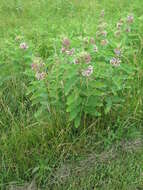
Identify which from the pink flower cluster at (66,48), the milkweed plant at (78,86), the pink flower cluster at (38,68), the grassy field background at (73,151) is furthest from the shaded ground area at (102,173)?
the pink flower cluster at (66,48)

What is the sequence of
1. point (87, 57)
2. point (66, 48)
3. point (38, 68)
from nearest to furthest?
point (87, 57) → point (38, 68) → point (66, 48)

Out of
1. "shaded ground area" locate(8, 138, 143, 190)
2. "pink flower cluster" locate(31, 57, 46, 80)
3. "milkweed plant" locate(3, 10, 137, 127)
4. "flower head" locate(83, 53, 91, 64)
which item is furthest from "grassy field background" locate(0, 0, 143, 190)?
"flower head" locate(83, 53, 91, 64)

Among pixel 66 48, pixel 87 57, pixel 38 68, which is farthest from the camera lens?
pixel 66 48

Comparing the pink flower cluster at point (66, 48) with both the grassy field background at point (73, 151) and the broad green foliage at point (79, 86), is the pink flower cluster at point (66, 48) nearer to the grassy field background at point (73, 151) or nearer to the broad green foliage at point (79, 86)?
the broad green foliage at point (79, 86)

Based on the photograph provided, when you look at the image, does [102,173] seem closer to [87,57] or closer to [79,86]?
[79,86]

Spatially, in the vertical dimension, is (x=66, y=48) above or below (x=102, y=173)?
above

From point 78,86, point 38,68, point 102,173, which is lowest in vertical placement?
point 102,173

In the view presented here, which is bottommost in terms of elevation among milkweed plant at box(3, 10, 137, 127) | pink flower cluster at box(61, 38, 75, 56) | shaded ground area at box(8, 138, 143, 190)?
shaded ground area at box(8, 138, 143, 190)

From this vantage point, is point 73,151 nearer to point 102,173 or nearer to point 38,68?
point 102,173

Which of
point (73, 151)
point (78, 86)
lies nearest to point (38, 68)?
point (78, 86)

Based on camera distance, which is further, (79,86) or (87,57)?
(79,86)

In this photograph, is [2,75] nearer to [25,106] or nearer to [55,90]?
[25,106]

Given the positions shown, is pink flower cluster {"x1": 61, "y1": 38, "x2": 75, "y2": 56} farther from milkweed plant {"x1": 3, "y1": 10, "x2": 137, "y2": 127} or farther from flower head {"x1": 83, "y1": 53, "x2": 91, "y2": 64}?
flower head {"x1": 83, "y1": 53, "x2": 91, "y2": 64}

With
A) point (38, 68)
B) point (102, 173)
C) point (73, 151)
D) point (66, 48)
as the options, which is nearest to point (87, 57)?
point (38, 68)
